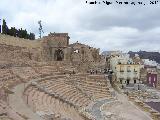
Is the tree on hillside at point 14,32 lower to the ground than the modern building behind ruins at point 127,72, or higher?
higher

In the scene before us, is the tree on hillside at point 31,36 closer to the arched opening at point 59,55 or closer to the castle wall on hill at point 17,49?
the arched opening at point 59,55

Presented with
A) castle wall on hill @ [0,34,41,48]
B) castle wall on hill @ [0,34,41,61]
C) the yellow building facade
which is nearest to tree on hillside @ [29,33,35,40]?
castle wall on hill @ [0,34,41,48]

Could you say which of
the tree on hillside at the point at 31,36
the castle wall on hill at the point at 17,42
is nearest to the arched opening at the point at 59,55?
the castle wall on hill at the point at 17,42

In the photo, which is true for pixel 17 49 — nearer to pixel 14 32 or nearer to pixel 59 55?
pixel 59 55

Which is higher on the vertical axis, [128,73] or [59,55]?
[59,55]

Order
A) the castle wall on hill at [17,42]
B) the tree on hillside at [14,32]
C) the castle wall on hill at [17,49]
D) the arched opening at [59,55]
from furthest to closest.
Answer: the tree on hillside at [14,32] → the arched opening at [59,55] → the castle wall on hill at [17,42] → the castle wall on hill at [17,49]

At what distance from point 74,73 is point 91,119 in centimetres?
2008

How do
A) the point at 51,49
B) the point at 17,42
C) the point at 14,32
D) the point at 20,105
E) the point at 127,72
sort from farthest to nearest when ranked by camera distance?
1. the point at 14,32
2. the point at 127,72
3. the point at 51,49
4. the point at 17,42
5. the point at 20,105

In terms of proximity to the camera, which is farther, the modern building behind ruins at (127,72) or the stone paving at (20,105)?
the modern building behind ruins at (127,72)

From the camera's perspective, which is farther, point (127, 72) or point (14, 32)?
point (14, 32)

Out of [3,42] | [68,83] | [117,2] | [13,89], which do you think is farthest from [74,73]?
[117,2]

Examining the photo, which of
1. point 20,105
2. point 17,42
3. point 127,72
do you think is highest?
point 17,42

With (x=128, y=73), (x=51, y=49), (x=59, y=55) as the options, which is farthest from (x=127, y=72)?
(x=51, y=49)

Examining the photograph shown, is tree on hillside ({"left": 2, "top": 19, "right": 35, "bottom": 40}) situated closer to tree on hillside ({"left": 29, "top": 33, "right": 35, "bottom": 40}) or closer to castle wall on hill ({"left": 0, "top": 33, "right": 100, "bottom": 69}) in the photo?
tree on hillside ({"left": 29, "top": 33, "right": 35, "bottom": 40})
